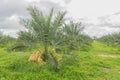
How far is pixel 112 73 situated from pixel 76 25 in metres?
14.1

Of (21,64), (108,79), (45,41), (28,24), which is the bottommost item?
(108,79)

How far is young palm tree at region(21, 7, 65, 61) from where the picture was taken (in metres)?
22.8

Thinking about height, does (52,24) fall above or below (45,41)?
above

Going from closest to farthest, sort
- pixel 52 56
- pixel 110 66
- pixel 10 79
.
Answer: pixel 10 79
pixel 52 56
pixel 110 66

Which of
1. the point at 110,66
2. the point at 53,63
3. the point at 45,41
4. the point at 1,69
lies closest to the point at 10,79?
the point at 1,69

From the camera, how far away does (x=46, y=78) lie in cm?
2002

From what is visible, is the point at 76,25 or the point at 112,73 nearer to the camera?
the point at 112,73

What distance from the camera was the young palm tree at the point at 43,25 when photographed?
74.7 ft

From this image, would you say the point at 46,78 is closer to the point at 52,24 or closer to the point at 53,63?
the point at 53,63

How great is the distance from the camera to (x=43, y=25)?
75.0ft

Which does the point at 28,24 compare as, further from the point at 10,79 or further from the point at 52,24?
the point at 10,79

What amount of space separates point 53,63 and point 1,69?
4.33 m

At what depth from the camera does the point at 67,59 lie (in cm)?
2528

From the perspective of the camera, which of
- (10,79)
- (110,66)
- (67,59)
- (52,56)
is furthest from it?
(110,66)
